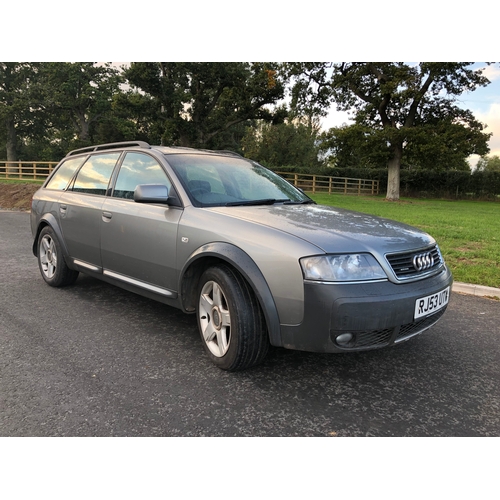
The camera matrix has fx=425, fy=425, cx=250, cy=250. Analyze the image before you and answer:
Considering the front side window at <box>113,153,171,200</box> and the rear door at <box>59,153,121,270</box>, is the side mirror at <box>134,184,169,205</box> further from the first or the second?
the rear door at <box>59,153,121,270</box>

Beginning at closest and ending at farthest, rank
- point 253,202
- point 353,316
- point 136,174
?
1. point 353,316
2. point 253,202
3. point 136,174

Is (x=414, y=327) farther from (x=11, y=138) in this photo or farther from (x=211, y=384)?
(x=11, y=138)

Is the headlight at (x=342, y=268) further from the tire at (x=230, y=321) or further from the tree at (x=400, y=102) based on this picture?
the tree at (x=400, y=102)

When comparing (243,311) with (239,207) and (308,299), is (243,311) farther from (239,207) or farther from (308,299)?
(239,207)

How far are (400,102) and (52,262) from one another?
23.2 meters

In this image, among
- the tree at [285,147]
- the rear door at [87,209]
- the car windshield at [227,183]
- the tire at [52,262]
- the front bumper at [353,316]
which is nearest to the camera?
the front bumper at [353,316]

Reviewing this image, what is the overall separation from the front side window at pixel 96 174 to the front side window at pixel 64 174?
237mm

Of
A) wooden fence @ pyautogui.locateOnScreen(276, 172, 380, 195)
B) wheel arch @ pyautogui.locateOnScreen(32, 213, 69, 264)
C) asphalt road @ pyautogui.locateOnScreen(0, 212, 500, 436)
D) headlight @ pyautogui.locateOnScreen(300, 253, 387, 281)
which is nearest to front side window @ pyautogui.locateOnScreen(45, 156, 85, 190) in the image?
wheel arch @ pyautogui.locateOnScreen(32, 213, 69, 264)

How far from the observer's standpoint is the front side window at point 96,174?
14.5 ft

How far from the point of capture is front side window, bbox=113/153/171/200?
12.5 ft

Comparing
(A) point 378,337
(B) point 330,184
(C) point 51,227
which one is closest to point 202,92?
(B) point 330,184

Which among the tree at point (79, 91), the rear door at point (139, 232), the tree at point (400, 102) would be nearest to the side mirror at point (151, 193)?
the rear door at point (139, 232)

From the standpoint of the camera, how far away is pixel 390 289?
2.64m

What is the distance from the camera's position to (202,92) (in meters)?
29.1
